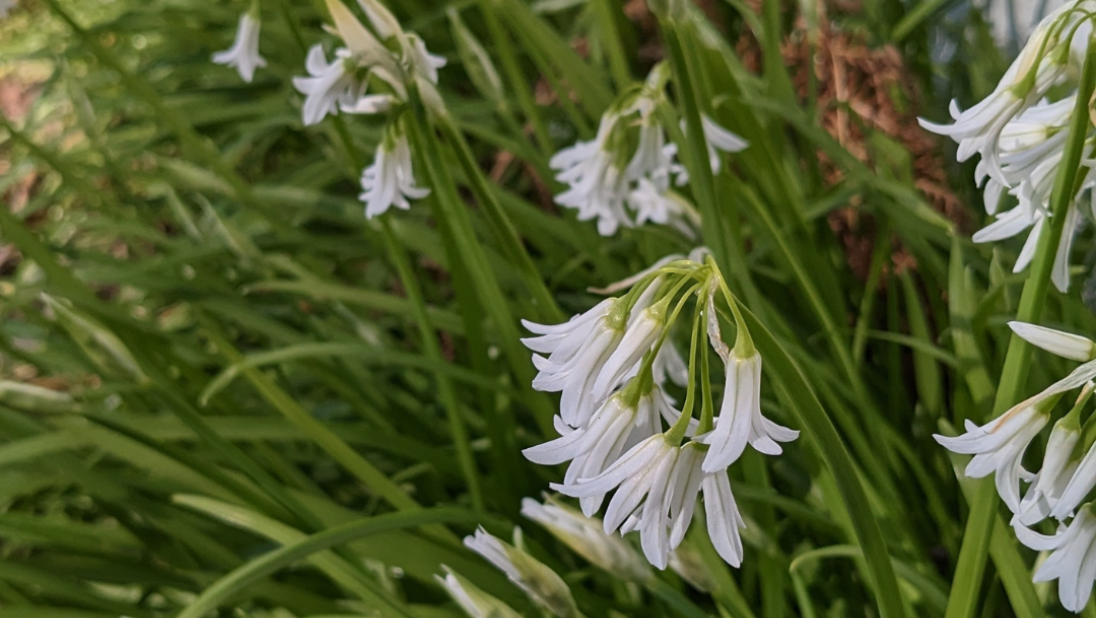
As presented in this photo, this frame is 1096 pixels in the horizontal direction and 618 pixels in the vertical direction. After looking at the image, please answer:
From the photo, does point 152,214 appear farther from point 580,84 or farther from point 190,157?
point 580,84

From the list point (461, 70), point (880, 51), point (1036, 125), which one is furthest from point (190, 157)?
point (1036, 125)

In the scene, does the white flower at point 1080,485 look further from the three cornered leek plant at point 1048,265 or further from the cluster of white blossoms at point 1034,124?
the cluster of white blossoms at point 1034,124

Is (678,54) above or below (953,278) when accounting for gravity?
above

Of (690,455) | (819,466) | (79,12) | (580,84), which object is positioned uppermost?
(79,12)

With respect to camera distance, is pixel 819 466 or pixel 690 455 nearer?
pixel 690 455

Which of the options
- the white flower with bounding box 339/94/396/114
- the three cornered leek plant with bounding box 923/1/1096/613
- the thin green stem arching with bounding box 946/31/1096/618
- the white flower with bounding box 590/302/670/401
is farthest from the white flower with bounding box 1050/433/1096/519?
the white flower with bounding box 339/94/396/114

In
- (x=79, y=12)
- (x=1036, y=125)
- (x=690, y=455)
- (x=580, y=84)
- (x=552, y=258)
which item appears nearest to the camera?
(x=690, y=455)

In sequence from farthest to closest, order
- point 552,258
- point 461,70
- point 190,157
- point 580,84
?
point 461,70 < point 190,157 < point 552,258 < point 580,84

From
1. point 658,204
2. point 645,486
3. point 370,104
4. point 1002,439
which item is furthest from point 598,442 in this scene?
point 658,204
